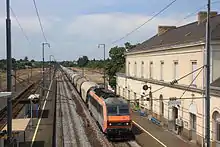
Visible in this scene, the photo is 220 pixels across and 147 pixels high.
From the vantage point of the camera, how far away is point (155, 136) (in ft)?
85.0

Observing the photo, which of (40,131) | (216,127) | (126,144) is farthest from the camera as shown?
(40,131)

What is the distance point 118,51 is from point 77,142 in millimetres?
37468

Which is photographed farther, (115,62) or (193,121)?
(115,62)

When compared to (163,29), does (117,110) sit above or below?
below

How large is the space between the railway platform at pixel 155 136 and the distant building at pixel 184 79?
3.06 feet

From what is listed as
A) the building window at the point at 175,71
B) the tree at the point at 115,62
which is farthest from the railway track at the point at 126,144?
the tree at the point at 115,62

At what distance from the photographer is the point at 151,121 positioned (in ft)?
108

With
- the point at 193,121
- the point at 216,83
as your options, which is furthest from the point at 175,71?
the point at 216,83

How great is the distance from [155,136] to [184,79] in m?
5.10

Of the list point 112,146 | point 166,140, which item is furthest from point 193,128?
point 112,146

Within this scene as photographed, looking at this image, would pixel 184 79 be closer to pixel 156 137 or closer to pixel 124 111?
pixel 156 137

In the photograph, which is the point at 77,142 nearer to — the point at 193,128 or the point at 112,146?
the point at 112,146

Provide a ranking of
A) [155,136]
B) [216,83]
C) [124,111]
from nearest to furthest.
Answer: [216,83] < [124,111] < [155,136]

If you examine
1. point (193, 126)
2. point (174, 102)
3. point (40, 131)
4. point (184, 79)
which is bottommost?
point (40, 131)
